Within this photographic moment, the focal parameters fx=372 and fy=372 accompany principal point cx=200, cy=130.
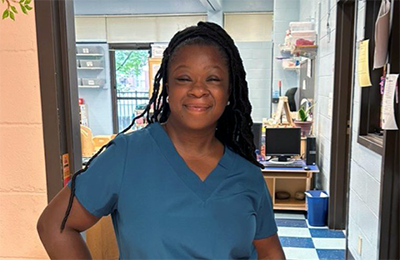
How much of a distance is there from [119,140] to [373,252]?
2006 mm

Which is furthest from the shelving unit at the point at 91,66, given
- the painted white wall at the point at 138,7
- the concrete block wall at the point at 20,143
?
the concrete block wall at the point at 20,143

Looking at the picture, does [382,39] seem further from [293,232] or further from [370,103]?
[293,232]

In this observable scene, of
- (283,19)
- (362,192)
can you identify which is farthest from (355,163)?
(283,19)

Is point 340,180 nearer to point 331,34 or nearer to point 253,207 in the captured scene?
point 331,34

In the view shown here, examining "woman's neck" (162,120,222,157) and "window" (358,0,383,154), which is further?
"window" (358,0,383,154)

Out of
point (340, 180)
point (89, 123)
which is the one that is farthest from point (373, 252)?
point (89, 123)

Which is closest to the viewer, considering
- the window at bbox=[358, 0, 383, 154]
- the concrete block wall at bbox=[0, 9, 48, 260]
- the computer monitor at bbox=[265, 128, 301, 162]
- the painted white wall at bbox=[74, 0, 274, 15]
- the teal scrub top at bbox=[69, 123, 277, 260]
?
the teal scrub top at bbox=[69, 123, 277, 260]

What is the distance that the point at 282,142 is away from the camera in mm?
3979

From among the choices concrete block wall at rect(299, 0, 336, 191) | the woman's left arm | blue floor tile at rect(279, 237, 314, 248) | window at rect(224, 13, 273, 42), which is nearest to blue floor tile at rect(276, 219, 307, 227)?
blue floor tile at rect(279, 237, 314, 248)

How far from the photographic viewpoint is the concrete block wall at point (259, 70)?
6.79 m

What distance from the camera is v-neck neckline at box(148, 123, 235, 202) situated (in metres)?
0.94

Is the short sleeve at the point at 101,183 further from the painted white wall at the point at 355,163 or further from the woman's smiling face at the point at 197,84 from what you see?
the painted white wall at the point at 355,163

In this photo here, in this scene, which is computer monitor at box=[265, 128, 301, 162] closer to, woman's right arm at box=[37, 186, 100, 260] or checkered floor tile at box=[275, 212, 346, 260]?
checkered floor tile at box=[275, 212, 346, 260]

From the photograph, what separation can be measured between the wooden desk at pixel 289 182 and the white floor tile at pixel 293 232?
0.31 meters
